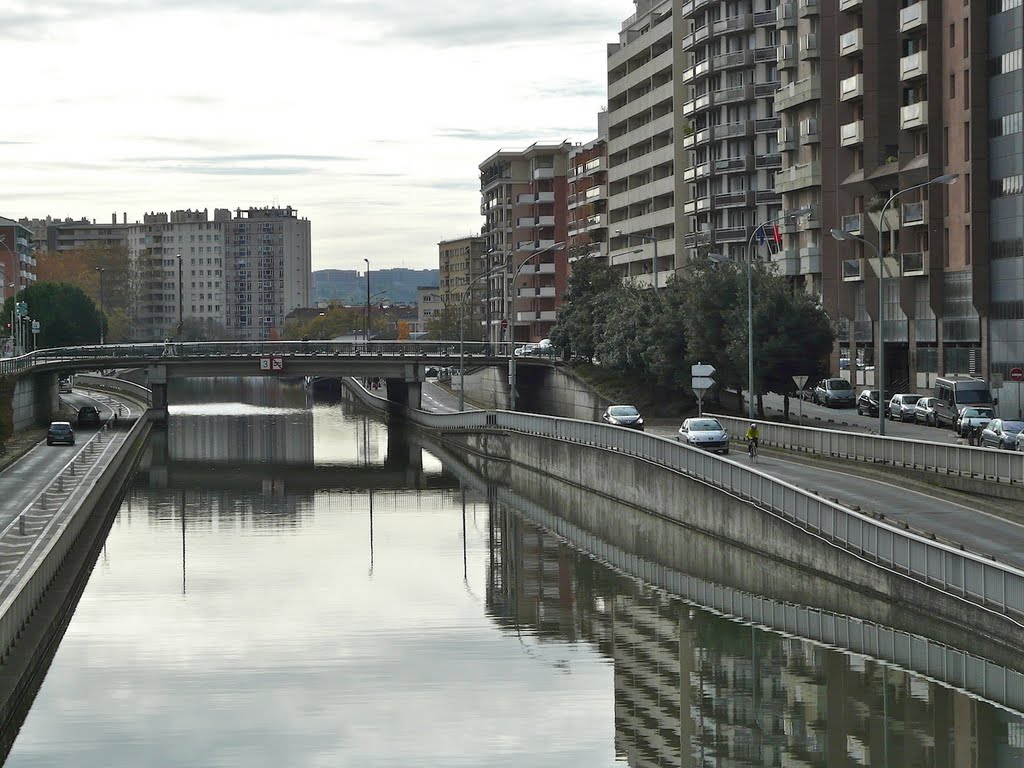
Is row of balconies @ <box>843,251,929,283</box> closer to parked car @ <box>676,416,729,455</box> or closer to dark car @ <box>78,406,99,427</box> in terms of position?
parked car @ <box>676,416,729,455</box>

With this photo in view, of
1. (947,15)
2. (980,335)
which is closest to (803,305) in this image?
(980,335)

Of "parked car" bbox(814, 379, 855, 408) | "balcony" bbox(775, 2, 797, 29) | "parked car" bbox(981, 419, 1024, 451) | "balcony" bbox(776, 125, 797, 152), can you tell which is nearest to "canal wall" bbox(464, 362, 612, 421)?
"parked car" bbox(814, 379, 855, 408)

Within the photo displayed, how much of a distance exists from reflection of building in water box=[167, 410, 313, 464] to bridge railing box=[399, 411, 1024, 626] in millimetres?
41448

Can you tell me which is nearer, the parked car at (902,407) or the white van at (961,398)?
the white van at (961,398)

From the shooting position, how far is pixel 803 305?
86.1m

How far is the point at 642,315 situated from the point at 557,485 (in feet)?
73.1

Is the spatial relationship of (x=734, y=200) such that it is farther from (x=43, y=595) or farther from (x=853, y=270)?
(x=43, y=595)

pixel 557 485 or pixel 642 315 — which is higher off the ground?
pixel 642 315

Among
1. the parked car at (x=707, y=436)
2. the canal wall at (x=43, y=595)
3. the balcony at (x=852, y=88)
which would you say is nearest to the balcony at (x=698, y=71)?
the balcony at (x=852, y=88)

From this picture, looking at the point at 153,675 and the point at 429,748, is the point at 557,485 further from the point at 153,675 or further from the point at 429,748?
the point at 429,748

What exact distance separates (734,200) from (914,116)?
3715 centimetres

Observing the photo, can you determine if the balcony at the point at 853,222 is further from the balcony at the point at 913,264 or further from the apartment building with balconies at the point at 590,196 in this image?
the apartment building with balconies at the point at 590,196

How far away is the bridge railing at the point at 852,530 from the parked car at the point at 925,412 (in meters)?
18.6

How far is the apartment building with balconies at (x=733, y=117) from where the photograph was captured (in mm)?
130000
